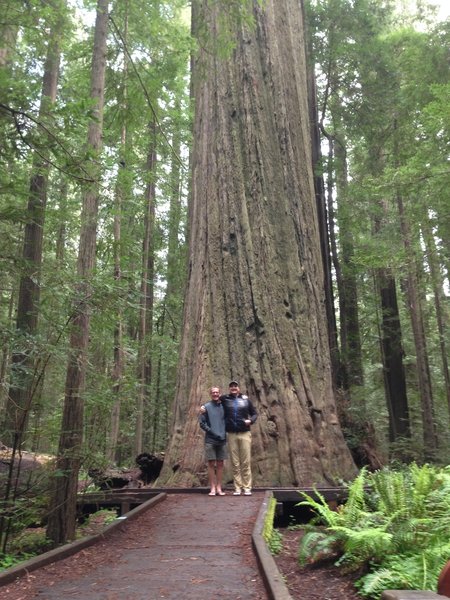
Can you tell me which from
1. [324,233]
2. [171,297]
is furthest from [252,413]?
[171,297]

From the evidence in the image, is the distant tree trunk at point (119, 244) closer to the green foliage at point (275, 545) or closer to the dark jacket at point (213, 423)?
the dark jacket at point (213, 423)

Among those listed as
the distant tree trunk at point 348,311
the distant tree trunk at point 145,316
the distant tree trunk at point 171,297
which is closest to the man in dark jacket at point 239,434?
the distant tree trunk at point 145,316

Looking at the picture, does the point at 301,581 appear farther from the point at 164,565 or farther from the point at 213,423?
the point at 213,423

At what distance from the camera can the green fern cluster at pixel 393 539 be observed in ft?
12.0

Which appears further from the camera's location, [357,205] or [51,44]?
[357,205]

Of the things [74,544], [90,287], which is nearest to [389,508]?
[74,544]

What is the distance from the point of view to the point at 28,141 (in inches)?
231

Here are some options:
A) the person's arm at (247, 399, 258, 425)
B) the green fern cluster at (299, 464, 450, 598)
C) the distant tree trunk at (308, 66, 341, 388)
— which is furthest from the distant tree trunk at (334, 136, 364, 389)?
the green fern cluster at (299, 464, 450, 598)

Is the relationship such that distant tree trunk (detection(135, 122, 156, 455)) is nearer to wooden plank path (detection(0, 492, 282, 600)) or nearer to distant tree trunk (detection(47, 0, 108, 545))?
distant tree trunk (detection(47, 0, 108, 545))

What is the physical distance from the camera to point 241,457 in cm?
747

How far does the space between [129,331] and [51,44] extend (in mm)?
18030

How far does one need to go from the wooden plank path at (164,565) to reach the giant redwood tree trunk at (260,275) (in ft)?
6.95

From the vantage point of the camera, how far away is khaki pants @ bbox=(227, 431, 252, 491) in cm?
734

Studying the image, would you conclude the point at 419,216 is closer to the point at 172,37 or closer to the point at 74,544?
the point at 172,37
